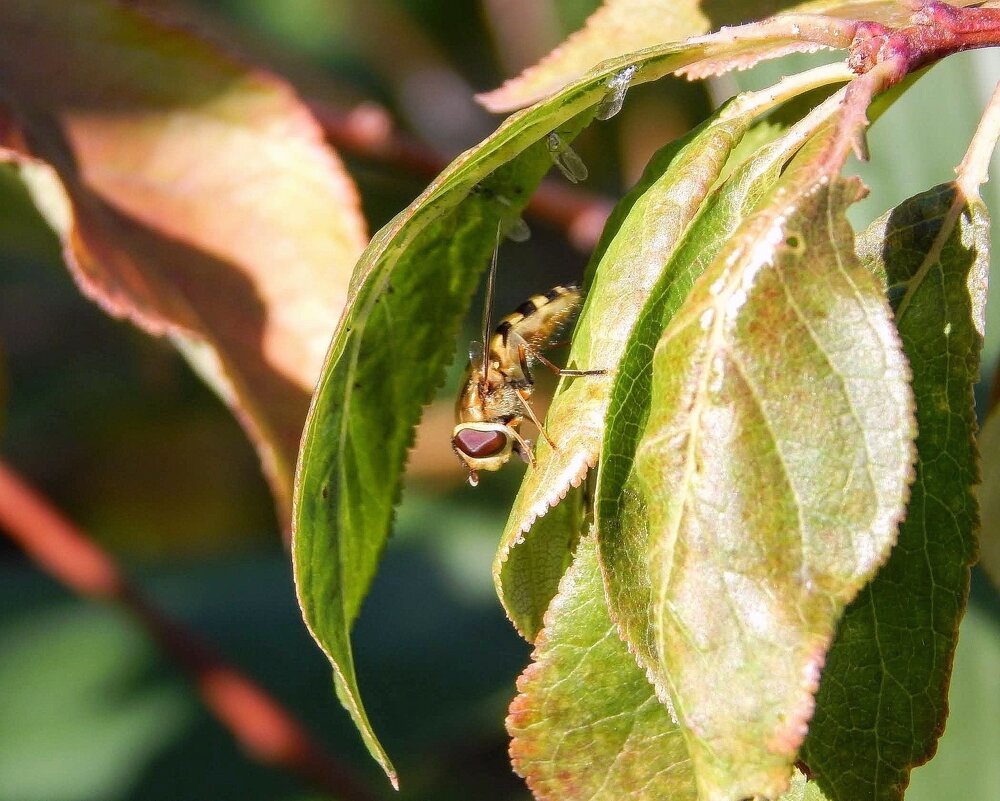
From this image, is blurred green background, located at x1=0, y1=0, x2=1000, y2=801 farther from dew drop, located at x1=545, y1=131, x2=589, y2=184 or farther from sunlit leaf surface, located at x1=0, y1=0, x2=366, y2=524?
dew drop, located at x1=545, y1=131, x2=589, y2=184


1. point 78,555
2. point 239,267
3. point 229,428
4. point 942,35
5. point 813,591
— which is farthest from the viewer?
point 229,428

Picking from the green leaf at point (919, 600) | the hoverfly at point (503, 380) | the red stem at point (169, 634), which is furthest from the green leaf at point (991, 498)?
the red stem at point (169, 634)

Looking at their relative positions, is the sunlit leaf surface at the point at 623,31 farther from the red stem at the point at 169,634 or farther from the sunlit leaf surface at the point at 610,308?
the red stem at the point at 169,634

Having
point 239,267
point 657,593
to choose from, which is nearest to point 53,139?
point 239,267

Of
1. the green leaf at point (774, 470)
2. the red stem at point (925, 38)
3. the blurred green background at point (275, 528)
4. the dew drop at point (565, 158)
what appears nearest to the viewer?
the green leaf at point (774, 470)

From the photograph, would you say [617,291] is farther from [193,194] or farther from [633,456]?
[193,194]

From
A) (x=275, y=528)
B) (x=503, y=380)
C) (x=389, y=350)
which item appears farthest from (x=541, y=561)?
(x=275, y=528)

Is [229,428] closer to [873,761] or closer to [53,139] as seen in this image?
[53,139]
